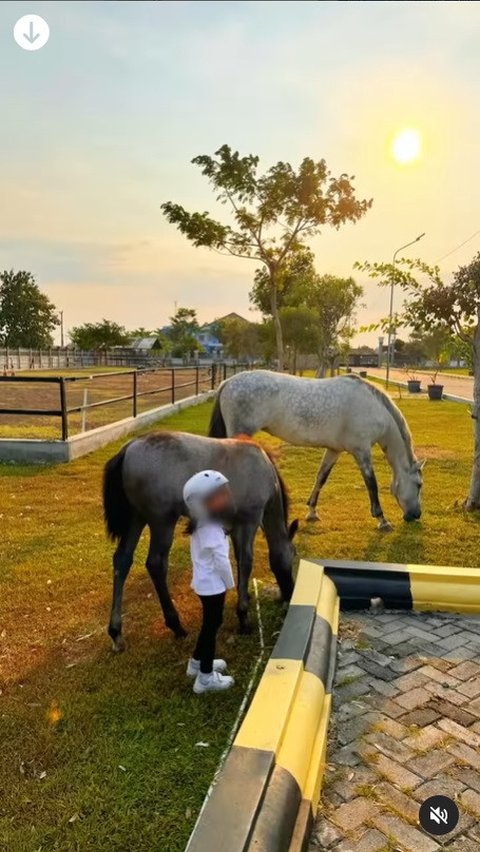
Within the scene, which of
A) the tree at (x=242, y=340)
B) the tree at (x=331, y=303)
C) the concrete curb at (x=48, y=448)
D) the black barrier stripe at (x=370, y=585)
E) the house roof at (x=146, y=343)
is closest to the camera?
the black barrier stripe at (x=370, y=585)

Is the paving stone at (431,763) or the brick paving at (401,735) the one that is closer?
the brick paving at (401,735)

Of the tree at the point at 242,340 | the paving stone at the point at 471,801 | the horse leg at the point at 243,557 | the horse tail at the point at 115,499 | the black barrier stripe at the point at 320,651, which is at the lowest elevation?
the paving stone at the point at 471,801

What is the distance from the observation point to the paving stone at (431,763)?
96.0 inches

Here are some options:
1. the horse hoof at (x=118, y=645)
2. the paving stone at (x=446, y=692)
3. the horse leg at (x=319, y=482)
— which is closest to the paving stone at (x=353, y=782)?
the paving stone at (x=446, y=692)

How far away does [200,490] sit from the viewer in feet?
9.28

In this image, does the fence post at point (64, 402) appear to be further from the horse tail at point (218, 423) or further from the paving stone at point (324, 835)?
A: the paving stone at point (324, 835)

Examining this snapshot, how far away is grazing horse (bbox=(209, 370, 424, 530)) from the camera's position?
626 cm

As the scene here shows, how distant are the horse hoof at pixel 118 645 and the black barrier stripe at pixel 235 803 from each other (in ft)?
4.61

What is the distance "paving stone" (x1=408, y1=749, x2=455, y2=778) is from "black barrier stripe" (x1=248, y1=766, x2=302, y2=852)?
2.15 ft

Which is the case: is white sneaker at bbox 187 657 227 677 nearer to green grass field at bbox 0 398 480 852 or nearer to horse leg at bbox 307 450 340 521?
green grass field at bbox 0 398 480 852

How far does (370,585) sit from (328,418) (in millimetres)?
2627

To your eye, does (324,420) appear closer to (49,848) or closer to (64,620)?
(64,620)

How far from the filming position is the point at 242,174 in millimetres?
15672

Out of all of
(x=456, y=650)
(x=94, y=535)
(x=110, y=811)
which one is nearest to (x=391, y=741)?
(x=456, y=650)
